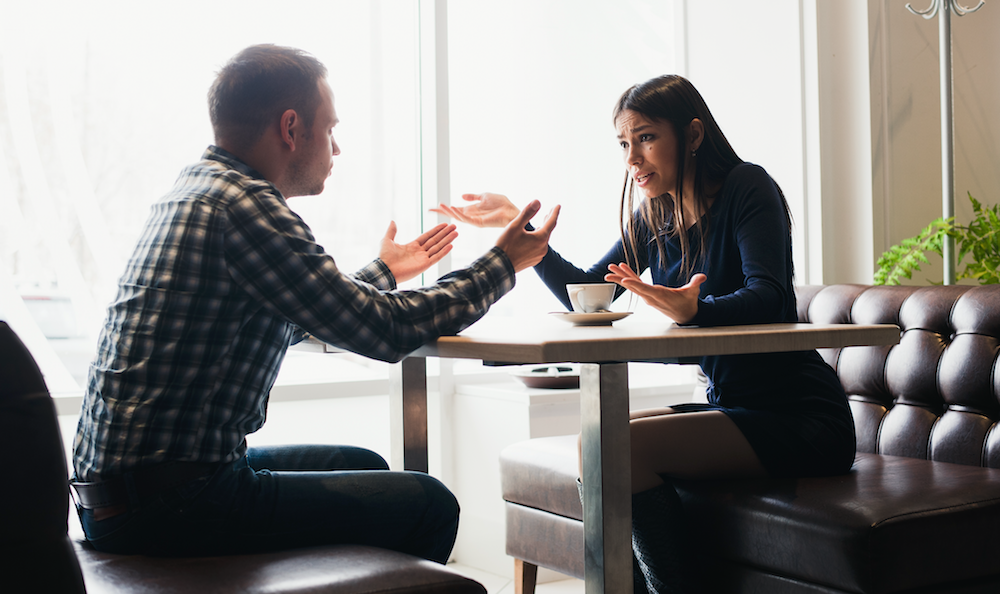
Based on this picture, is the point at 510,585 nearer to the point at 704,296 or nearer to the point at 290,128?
the point at 704,296

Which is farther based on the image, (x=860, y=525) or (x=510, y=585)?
(x=510, y=585)

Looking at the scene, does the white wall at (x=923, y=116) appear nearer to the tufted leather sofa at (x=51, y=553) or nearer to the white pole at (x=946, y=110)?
the white pole at (x=946, y=110)

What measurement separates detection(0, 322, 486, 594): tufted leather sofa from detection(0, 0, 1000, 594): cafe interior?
0.72 meters

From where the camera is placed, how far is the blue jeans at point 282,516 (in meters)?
1.03

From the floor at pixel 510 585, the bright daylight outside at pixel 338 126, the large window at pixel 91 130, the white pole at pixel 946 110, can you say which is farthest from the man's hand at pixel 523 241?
the white pole at pixel 946 110

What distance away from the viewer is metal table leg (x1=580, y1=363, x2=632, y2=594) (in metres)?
1.09

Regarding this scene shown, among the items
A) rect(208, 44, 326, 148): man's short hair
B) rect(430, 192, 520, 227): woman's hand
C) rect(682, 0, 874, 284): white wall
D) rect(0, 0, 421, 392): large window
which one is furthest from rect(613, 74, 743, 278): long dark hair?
rect(682, 0, 874, 284): white wall

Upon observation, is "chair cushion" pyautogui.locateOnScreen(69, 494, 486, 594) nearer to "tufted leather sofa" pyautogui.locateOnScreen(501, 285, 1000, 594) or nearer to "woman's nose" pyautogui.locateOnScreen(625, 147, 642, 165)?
"tufted leather sofa" pyautogui.locateOnScreen(501, 285, 1000, 594)

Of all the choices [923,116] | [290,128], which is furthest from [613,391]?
[923,116]

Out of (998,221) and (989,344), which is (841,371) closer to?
(989,344)

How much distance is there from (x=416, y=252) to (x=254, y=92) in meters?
0.47

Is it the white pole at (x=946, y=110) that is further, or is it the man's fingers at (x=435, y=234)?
the white pole at (x=946, y=110)

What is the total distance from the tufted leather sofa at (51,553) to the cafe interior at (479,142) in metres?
0.72

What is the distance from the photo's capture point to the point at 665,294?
50.8 inches
